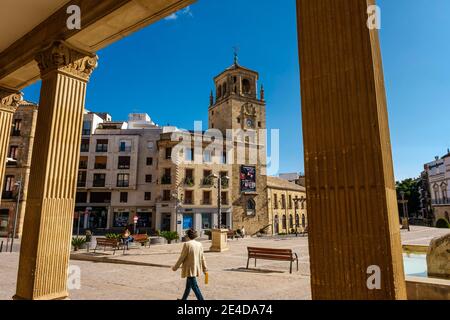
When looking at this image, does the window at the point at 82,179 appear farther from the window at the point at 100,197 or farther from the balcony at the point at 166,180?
the balcony at the point at 166,180

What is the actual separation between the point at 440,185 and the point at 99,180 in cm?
5764

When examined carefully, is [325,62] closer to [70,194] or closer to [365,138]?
[365,138]

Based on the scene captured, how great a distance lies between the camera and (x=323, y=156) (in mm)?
2404

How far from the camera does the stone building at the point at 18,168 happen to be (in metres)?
27.9

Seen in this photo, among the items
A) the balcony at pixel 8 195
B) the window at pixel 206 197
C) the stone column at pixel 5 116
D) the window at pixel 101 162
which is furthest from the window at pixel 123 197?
the stone column at pixel 5 116

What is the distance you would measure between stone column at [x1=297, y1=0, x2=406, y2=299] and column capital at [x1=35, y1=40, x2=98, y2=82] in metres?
4.44

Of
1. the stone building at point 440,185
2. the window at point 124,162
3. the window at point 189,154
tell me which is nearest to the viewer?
the window at point 189,154

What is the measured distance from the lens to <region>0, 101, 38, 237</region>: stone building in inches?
1100

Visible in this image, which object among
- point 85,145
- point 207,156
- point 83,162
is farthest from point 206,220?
point 85,145

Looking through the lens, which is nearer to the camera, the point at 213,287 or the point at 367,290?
the point at 367,290

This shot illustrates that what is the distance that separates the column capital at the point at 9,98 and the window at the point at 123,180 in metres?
29.7

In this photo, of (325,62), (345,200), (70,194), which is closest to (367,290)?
(345,200)

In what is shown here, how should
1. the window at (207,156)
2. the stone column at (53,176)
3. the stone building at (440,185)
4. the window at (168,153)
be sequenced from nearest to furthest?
the stone column at (53,176) < the window at (168,153) < the window at (207,156) < the stone building at (440,185)

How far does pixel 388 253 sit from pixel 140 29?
4989 millimetres
